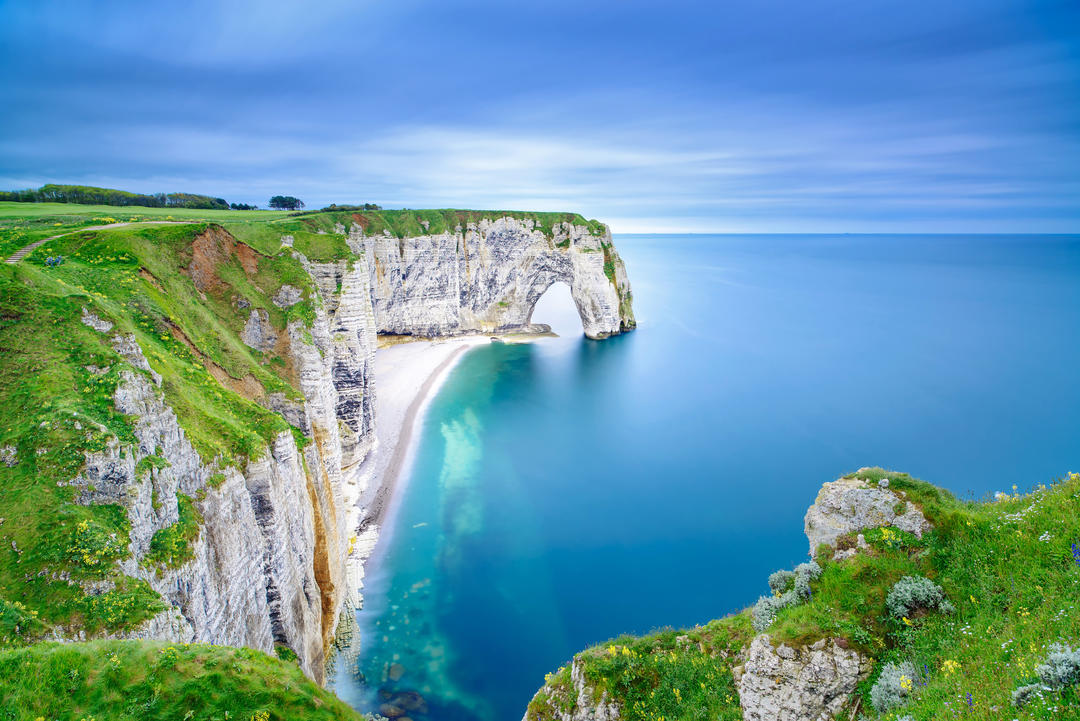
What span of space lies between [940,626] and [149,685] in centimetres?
1436

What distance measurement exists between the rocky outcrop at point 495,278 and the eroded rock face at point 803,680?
63.7m

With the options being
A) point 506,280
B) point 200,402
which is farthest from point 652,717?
point 506,280

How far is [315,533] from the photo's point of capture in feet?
69.9

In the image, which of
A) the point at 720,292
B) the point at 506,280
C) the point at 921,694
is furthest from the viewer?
the point at 720,292

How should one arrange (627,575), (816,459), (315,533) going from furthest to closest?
(816,459), (627,575), (315,533)

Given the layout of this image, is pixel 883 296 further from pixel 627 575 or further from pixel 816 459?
pixel 627 575

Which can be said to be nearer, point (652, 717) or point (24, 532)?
point (24, 532)

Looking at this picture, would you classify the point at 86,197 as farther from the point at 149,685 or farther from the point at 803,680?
the point at 803,680

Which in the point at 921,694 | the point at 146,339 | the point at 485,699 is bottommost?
the point at 485,699

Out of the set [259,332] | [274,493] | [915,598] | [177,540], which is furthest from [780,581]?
[259,332]

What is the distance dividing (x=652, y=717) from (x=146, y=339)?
19.0 metres

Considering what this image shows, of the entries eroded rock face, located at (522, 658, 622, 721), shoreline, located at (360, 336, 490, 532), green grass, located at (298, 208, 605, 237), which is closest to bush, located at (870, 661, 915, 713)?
eroded rock face, located at (522, 658, 622, 721)

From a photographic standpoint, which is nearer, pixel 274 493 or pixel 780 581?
pixel 780 581

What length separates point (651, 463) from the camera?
40.2 m
